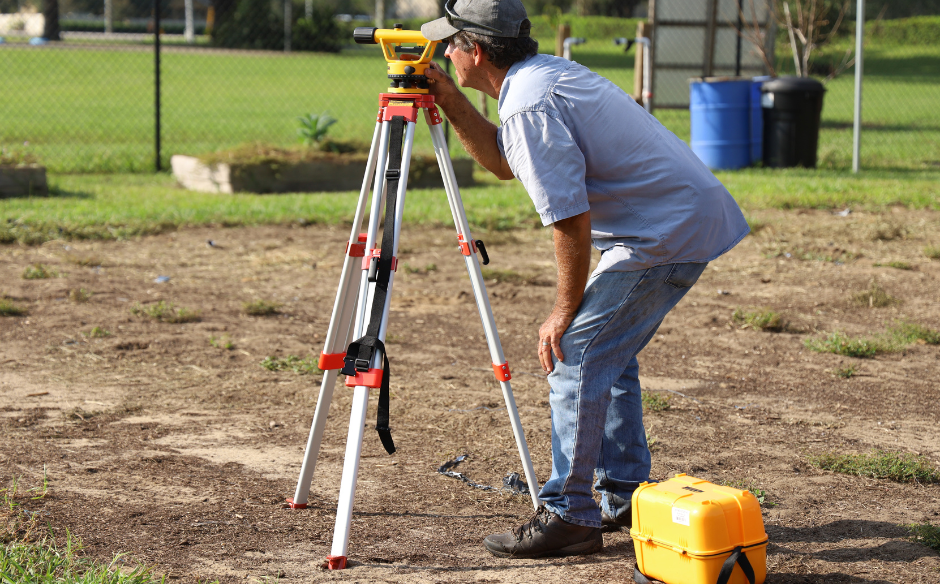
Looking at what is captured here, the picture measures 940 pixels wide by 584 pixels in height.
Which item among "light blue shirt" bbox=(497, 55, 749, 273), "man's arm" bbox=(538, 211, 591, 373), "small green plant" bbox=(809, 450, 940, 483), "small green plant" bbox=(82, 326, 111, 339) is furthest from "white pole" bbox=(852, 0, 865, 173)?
"man's arm" bbox=(538, 211, 591, 373)

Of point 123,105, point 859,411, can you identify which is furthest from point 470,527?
point 123,105

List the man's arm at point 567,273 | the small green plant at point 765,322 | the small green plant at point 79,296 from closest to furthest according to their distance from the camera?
the man's arm at point 567,273, the small green plant at point 765,322, the small green plant at point 79,296

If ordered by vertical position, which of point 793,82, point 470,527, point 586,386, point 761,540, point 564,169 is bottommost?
point 470,527

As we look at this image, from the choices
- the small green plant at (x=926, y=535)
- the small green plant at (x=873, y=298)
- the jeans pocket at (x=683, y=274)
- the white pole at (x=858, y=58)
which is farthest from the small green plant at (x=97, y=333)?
the white pole at (x=858, y=58)

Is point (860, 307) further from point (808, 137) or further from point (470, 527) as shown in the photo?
point (808, 137)

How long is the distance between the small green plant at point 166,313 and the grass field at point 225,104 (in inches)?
261

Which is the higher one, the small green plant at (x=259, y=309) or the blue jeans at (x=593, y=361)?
the blue jeans at (x=593, y=361)

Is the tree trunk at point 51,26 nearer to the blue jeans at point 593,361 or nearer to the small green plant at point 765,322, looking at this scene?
the small green plant at point 765,322

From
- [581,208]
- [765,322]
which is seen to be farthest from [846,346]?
[581,208]

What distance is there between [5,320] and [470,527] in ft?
13.3

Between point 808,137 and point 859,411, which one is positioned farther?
point 808,137

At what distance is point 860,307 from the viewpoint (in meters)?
6.75

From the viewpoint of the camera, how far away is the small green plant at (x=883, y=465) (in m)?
3.93

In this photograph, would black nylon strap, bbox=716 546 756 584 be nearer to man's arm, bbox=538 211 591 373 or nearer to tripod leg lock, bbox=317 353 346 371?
man's arm, bbox=538 211 591 373
